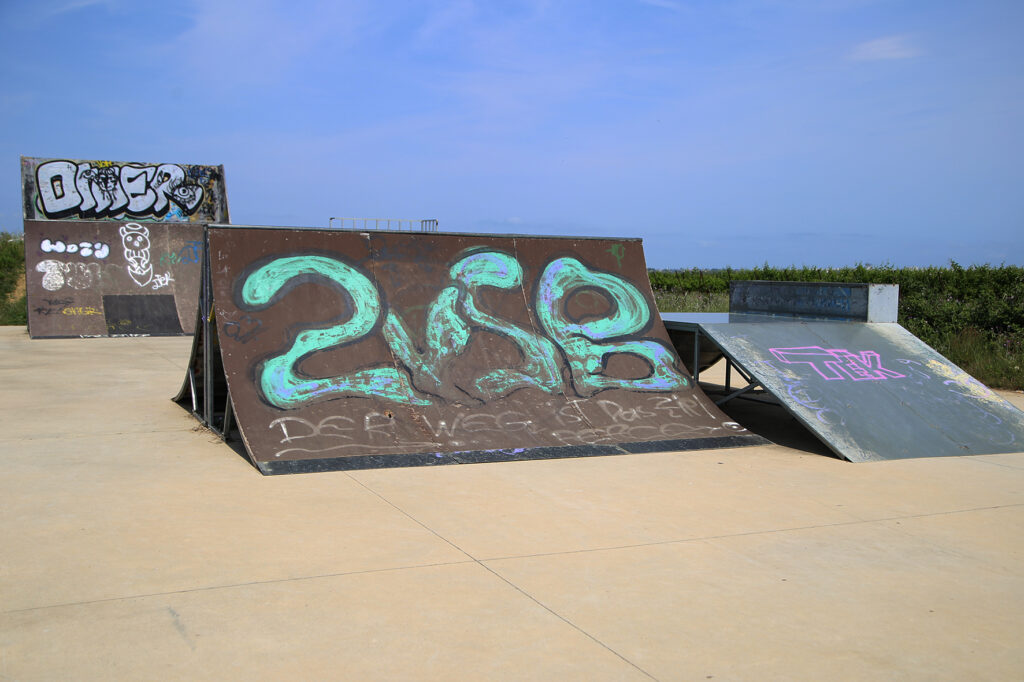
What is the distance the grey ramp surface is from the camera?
702 cm

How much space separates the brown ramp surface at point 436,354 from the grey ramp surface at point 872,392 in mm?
610

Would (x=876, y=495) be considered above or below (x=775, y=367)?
below

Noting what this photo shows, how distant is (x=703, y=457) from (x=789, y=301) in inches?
171

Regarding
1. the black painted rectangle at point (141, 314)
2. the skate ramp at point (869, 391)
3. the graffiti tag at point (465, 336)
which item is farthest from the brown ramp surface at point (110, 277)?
the skate ramp at point (869, 391)

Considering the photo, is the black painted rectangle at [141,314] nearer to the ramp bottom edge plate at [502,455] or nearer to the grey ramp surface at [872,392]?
the ramp bottom edge plate at [502,455]

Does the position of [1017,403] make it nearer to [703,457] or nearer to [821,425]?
[821,425]

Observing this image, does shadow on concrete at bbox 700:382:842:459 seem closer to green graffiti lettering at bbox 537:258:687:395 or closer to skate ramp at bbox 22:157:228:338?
green graffiti lettering at bbox 537:258:687:395

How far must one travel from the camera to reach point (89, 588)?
3.65 m

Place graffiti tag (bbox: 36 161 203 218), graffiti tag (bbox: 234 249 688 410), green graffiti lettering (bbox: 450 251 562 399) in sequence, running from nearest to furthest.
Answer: graffiti tag (bbox: 234 249 688 410) → green graffiti lettering (bbox: 450 251 562 399) → graffiti tag (bbox: 36 161 203 218)

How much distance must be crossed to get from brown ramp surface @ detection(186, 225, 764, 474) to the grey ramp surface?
2.00 feet

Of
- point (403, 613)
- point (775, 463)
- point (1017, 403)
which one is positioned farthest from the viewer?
point (1017, 403)

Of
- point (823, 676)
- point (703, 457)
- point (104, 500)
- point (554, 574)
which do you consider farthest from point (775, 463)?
point (104, 500)

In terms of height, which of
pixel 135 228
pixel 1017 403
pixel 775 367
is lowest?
pixel 1017 403

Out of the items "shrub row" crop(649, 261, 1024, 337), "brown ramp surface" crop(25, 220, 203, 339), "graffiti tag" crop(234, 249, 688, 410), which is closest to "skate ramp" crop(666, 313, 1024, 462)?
Result: "graffiti tag" crop(234, 249, 688, 410)
